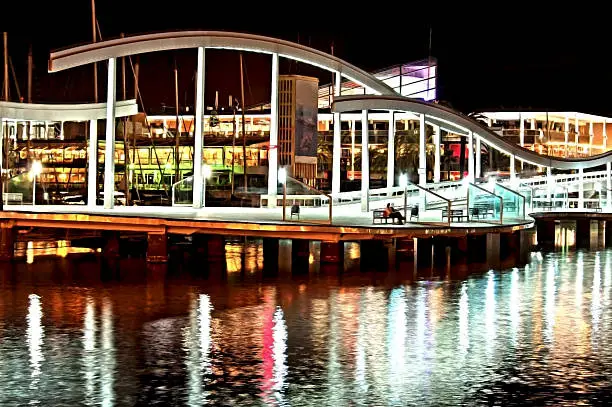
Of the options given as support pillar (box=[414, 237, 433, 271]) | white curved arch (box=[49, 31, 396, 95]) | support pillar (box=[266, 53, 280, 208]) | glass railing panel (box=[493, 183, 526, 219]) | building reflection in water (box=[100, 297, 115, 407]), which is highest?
white curved arch (box=[49, 31, 396, 95])

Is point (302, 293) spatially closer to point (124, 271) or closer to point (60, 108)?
point (124, 271)

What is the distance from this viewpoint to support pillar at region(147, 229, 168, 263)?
36062 millimetres

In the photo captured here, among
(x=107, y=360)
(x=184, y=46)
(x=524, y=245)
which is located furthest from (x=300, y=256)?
(x=107, y=360)

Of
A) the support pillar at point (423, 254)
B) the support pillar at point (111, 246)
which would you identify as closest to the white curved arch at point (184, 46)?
the support pillar at point (111, 246)

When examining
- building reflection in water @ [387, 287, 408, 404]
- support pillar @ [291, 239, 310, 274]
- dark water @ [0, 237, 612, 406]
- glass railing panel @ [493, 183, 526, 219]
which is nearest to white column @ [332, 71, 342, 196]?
glass railing panel @ [493, 183, 526, 219]

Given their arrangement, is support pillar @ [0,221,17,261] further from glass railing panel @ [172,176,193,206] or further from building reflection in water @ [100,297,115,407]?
building reflection in water @ [100,297,115,407]

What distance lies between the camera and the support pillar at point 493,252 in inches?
1590

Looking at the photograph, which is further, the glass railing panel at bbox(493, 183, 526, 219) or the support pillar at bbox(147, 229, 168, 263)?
the glass railing panel at bbox(493, 183, 526, 219)

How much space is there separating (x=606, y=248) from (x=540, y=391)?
37037mm

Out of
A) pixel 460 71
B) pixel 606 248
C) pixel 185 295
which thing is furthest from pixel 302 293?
pixel 460 71

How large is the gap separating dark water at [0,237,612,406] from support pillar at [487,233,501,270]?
5.53 meters

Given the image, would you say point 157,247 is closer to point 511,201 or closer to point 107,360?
point 511,201

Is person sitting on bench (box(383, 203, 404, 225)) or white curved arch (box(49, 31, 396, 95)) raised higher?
white curved arch (box(49, 31, 396, 95))

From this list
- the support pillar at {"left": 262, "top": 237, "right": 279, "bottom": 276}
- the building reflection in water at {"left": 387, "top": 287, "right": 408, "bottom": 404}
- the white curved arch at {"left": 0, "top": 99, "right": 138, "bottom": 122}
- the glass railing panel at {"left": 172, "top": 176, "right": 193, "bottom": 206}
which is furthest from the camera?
the glass railing panel at {"left": 172, "top": 176, "right": 193, "bottom": 206}
